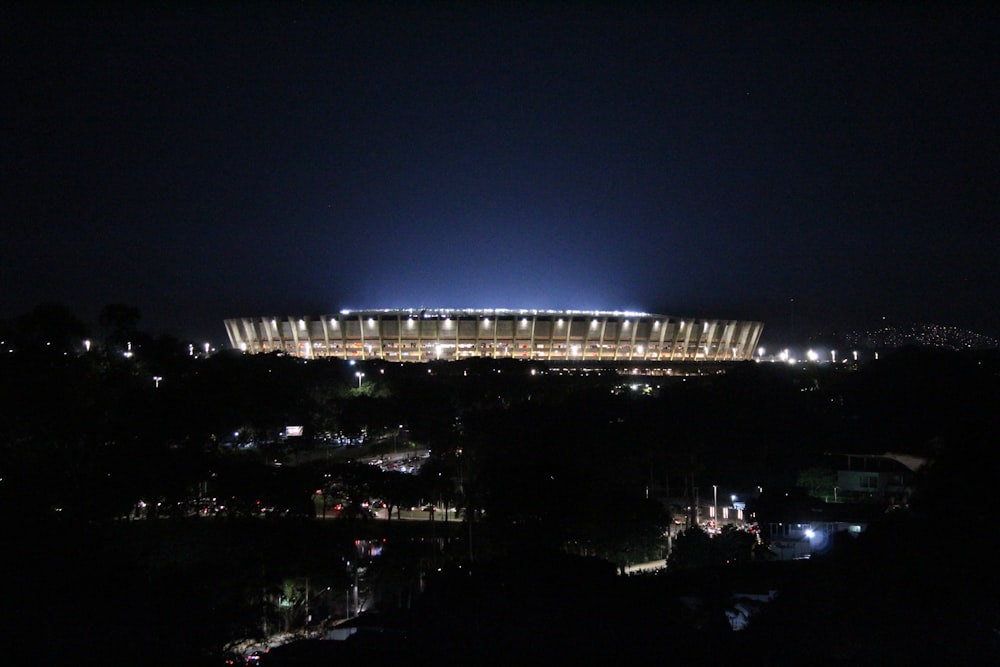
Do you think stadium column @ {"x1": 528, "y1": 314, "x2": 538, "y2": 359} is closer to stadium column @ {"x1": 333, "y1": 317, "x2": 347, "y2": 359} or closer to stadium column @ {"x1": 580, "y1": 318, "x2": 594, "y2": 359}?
stadium column @ {"x1": 580, "y1": 318, "x2": 594, "y2": 359}

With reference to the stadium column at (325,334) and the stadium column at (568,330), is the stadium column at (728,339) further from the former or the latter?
the stadium column at (325,334)

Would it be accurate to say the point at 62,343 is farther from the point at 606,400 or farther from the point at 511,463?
the point at 606,400

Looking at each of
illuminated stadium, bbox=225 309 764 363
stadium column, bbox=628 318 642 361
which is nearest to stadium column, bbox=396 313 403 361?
illuminated stadium, bbox=225 309 764 363

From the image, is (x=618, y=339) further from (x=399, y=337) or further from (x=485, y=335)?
(x=399, y=337)

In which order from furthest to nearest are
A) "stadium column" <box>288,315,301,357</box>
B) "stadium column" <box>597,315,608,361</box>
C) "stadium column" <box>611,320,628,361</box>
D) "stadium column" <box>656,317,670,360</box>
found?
"stadium column" <box>288,315,301,357</box>, "stadium column" <box>656,317,670,360</box>, "stadium column" <box>611,320,628,361</box>, "stadium column" <box>597,315,608,361</box>

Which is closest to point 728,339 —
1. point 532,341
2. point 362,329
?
point 532,341

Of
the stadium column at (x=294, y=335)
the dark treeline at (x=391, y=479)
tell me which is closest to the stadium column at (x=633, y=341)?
the dark treeline at (x=391, y=479)
